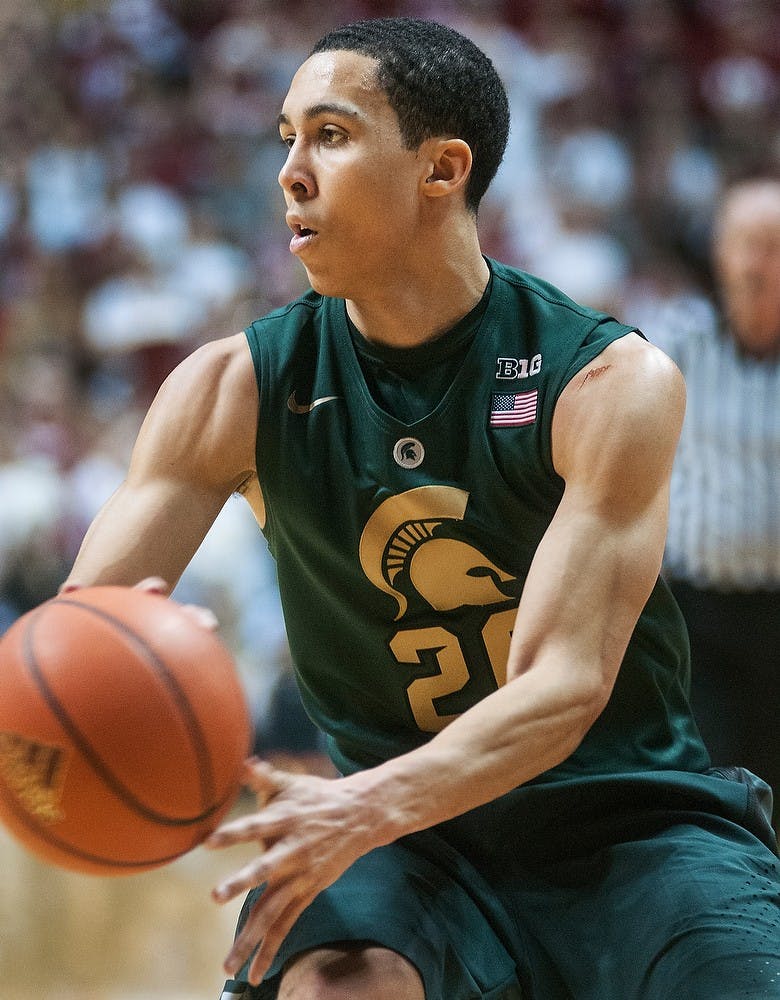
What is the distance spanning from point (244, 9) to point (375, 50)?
869 centimetres

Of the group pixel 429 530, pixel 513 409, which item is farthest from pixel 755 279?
pixel 429 530

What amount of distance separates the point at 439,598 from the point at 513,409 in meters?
0.39

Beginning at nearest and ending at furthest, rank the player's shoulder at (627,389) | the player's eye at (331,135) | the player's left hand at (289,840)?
the player's left hand at (289,840)
the player's shoulder at (627,389)
the player's eye at (331,135)

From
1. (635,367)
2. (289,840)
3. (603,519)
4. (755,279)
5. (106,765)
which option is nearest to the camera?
(289,840)

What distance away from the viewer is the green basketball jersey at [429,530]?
2812 millimetres

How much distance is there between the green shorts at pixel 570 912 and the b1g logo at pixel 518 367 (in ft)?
2.79

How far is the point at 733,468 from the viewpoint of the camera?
206 inches

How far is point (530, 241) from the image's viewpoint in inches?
363

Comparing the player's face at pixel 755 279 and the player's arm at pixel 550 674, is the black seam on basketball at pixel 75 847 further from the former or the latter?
the player's face at pixel 755 279

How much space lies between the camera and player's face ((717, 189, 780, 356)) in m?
5.23

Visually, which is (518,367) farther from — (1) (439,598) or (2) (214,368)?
(2) (214,368)

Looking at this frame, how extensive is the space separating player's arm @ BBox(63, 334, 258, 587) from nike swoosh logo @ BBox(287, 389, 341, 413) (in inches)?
2.8

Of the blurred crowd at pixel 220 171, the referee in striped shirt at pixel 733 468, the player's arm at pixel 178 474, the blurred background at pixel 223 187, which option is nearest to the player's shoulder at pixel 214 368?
the player's arm at pixel 178 474

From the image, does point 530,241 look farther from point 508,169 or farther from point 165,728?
point 165,728
